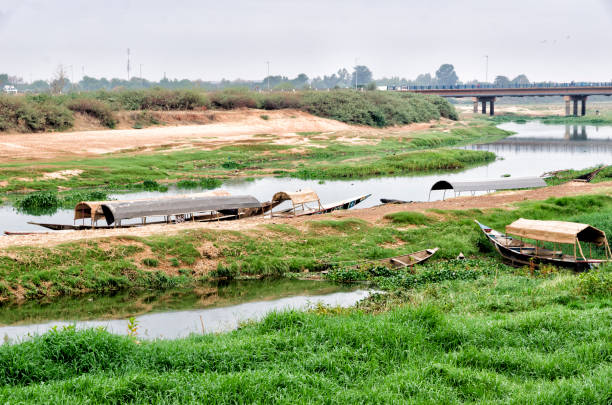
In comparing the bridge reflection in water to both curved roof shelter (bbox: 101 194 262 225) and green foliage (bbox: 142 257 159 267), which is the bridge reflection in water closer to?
curved roof shelter (bbox: 101 194 262 225)

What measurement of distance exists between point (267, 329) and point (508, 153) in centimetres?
5794

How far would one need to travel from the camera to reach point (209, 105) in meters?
80.1

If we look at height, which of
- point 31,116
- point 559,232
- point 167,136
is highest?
point 31,116

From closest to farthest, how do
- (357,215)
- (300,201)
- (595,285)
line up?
(595,285) → (357,215) → (300,201)

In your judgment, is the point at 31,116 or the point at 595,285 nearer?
the point at 595,285

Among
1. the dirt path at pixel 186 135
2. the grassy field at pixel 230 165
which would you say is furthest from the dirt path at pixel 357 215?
the dirt path at pixel 186 135

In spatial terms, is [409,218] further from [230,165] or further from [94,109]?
[94,109]

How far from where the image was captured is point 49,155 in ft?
151

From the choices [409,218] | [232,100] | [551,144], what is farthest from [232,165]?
[551,144]

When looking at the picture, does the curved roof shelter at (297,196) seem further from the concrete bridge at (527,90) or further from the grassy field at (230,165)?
the concrete bridge at (527,90)

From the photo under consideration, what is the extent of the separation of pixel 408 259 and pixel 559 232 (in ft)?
16.8

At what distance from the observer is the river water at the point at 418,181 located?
31.1 metres

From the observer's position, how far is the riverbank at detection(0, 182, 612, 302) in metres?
18.8

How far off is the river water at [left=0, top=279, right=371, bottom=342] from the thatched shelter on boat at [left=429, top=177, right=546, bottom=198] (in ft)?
49.9
